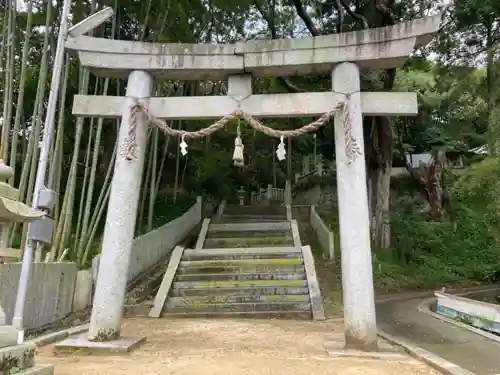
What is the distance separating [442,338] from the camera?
24.0 ft

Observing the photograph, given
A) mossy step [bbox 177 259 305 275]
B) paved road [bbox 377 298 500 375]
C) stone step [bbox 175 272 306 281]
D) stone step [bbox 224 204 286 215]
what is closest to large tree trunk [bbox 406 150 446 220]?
stone step [bbox 224 204 286 215]

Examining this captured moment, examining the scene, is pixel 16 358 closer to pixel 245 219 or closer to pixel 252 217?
pixel 245 219

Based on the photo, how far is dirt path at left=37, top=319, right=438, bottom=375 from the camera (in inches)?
199

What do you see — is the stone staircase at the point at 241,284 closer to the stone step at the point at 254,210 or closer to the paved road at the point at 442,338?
the paved road at the point at 442,338

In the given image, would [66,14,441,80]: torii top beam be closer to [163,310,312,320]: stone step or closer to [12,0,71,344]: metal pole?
[12,0,71,344]: metal pole

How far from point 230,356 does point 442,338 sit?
3506 millimetres

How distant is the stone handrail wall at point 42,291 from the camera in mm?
6633

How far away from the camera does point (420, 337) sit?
7.40m

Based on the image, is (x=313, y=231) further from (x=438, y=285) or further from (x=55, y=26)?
(x=55, y=26)

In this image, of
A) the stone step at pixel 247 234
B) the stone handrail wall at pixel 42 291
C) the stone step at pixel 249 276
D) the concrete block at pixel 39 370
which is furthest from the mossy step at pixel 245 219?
the concrete block at pixel 39 370

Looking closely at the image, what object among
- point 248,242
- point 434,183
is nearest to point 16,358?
point 248,242

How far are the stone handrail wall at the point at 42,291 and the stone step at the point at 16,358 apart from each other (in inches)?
89.6

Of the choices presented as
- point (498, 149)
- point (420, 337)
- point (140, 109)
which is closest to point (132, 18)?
point (140, 109)

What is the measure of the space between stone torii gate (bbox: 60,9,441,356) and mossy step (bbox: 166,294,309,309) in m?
3.19
